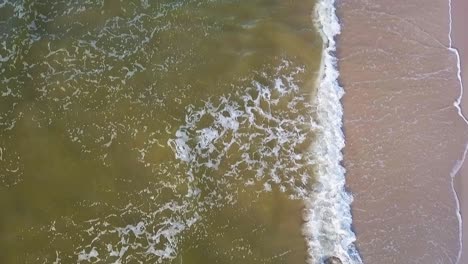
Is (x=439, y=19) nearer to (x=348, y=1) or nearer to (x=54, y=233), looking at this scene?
(x=348, y=1)

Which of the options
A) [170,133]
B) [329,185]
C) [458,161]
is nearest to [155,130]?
[170,133]

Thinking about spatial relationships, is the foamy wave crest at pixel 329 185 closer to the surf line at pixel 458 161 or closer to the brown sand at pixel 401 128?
the brown sand at pixel 401 128

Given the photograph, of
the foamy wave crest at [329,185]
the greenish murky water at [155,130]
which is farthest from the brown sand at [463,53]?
the greenish murky water at [155,130]

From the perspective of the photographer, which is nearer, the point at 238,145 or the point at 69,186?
the point at 69,186

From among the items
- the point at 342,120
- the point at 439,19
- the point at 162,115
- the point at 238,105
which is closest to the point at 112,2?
the point at 162,115

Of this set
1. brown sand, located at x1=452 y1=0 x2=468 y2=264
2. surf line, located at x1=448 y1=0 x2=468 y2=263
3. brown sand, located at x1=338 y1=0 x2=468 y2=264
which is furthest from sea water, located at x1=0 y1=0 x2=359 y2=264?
brown sand, located at x1=452 y1=0 x2=468 y2=264
